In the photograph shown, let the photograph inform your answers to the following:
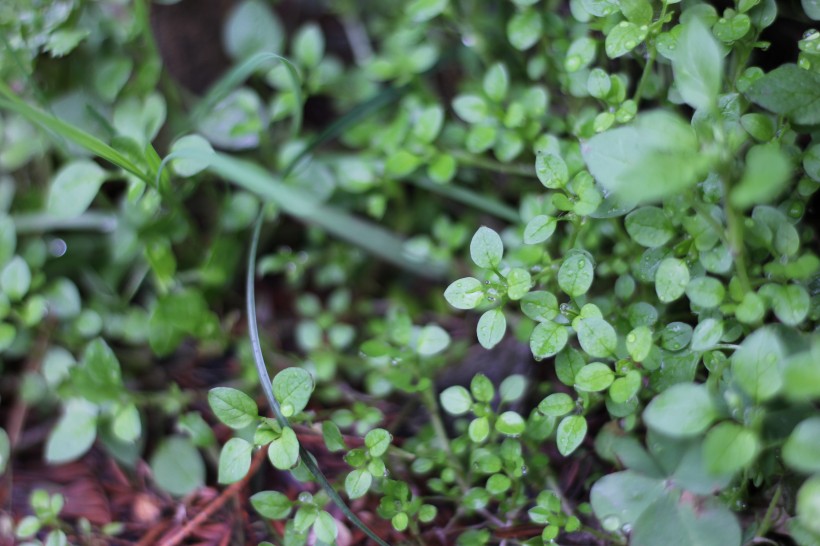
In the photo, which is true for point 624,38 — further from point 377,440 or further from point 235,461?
point 235,461

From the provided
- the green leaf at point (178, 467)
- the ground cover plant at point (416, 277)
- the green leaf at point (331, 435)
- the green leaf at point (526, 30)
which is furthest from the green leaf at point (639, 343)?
the green leaf at point (178, 467)

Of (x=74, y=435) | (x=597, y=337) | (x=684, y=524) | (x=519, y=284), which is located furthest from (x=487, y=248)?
(x=74, y=435)

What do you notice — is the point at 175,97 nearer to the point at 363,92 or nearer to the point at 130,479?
the point at 363,92

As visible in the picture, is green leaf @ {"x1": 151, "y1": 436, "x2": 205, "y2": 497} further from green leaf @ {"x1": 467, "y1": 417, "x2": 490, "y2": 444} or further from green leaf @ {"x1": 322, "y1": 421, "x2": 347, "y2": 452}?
green leaf @ {"x1": 467, "y1": 417, "x2": 490, "y2": 444}

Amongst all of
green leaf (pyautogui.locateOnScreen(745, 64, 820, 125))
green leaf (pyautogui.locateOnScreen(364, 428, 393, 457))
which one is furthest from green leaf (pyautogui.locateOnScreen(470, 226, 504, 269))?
green leaf (pyautogui.locateOnScreen(745, 64, 820, 125))

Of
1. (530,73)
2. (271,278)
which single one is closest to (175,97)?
(271,278)

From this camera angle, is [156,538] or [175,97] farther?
[175,97]
